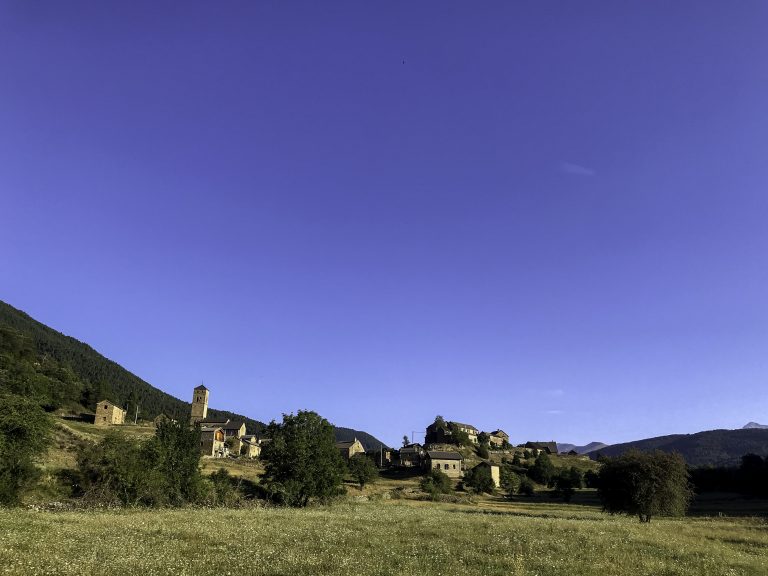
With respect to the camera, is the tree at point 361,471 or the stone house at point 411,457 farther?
the stone house at point 411,457

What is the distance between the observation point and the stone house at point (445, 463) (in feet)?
460

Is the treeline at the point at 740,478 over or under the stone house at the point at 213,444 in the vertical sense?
under

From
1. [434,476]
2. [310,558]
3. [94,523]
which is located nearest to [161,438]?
[94,523]

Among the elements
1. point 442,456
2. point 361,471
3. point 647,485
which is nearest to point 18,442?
point 647,485

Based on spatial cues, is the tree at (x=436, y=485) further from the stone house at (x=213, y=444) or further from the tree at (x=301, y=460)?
the stone house at (x=213, y=444)

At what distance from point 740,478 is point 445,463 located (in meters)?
71.0

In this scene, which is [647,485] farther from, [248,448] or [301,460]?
[248,448]

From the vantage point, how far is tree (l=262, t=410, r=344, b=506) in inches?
2480

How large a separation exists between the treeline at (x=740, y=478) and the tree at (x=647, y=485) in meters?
81.8

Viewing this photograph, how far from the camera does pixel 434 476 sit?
385ft

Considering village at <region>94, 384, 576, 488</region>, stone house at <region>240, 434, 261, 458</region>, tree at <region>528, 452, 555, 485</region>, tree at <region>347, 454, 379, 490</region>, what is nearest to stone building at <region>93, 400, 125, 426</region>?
village at <region>94, 384, 576, 488</region>

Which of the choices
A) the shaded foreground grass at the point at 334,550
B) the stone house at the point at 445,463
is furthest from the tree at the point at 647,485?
the stone house at the point at 445,463

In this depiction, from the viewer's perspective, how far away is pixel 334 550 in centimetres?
2181

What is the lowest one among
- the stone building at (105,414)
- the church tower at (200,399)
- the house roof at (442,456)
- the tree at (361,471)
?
the tree at (361,471)
